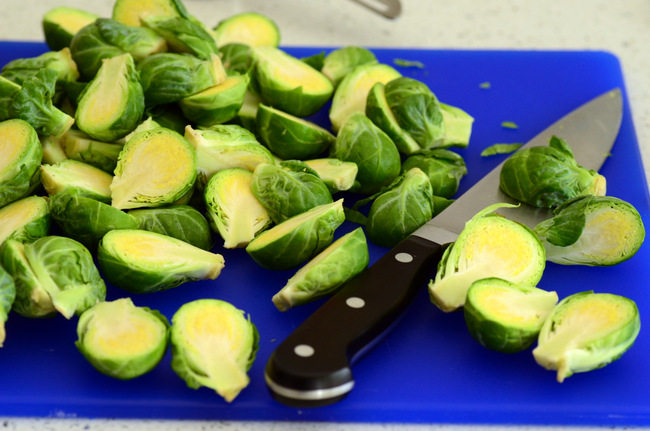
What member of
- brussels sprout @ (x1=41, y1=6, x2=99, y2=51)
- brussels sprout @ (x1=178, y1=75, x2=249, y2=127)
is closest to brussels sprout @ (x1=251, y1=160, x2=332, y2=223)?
brussels sprout @ (x1=178, y1=75, x2=249, y2=127)

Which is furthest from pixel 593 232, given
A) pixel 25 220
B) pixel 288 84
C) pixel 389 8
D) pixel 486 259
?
pixel 389 8

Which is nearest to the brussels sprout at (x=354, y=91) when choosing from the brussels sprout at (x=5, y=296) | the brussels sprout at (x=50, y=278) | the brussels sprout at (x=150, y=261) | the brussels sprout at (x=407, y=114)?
the brussels sprout at (x=407, y=114)

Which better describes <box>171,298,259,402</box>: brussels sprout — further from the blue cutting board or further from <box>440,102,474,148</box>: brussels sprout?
<box>440,102,474,148</box>: brussels sprout

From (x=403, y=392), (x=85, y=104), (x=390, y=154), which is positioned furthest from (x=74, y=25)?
(x=403, y=392)

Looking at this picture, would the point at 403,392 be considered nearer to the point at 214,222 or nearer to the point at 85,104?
the point at 214,222

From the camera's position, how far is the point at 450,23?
373cm

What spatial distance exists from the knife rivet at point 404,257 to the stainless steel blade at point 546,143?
0.12m

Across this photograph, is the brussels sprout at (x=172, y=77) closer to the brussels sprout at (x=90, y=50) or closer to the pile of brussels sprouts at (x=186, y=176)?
the pile of brussels sprouts at (x=186, y=176)

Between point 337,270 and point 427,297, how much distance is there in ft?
0.88

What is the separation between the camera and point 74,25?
9.08 ft

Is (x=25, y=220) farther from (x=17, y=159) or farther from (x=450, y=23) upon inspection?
(x=450, y=23)

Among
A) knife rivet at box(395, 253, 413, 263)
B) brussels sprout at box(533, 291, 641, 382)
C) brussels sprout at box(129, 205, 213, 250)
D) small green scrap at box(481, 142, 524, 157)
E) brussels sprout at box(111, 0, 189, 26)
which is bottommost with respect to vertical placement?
brussels sprout at box(129, 205, 213, 250)

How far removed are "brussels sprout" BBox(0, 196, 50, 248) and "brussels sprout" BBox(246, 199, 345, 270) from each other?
0.54 meters

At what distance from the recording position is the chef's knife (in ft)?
5.37
